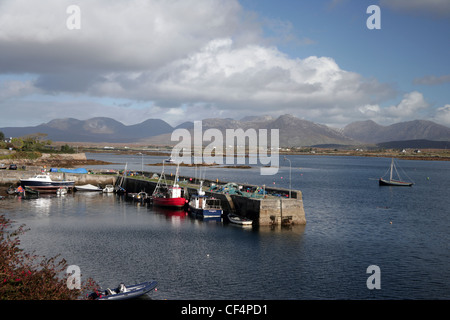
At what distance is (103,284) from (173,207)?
34.5 meters

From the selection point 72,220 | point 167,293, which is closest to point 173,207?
point 72,220

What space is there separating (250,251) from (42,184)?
57.8m

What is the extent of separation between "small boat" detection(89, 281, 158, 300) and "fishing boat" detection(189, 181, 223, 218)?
27677mm

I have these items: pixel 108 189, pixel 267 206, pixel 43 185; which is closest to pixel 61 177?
pixel 43 185

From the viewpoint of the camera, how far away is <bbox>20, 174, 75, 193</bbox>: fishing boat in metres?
78.6

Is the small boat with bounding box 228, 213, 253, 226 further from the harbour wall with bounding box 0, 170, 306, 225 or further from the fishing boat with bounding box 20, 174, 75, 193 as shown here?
the fishing boat with bounding box 20, 174, 75, 193

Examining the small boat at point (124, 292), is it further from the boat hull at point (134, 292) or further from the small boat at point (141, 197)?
the small boat at point (141, 197)

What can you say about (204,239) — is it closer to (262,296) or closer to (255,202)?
(255,202)

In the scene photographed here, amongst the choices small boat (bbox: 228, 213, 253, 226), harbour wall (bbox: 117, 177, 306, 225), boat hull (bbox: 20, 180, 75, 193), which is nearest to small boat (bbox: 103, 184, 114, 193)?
boat hull (bbox: 20, 180, 75, 193)

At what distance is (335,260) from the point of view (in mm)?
34750

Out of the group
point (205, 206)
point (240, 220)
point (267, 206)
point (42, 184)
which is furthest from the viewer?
point (42, 184)

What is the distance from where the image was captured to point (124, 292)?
76.5ft

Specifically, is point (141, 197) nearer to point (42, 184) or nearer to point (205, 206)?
point (42, 184)

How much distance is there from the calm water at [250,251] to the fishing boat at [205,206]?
1.81 meters
